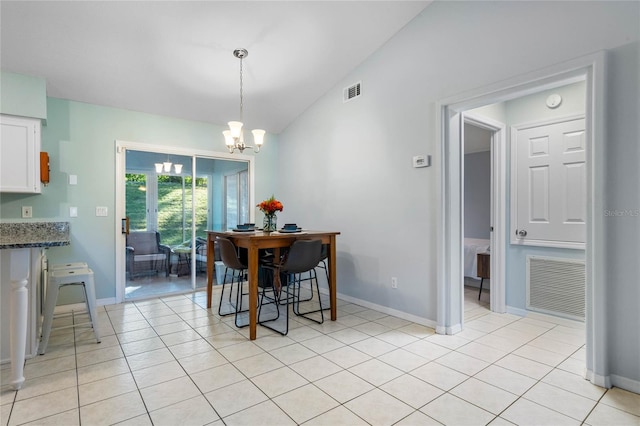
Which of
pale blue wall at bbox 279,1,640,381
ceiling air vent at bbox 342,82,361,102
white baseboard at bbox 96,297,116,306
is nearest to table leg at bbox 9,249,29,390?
white baseboard at bbox 96,297,116,306

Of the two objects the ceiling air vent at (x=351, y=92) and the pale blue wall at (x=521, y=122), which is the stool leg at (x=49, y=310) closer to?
the ceiling air vent at (x=351, y=92)

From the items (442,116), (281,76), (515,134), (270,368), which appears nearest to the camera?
(270,368)

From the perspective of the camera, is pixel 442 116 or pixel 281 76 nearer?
pixel 442 116

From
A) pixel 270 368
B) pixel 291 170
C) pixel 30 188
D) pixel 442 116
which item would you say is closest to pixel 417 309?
pixel 270 368

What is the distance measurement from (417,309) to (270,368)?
64.3 inches

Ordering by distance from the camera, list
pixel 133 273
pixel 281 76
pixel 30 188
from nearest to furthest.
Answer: pixel 30 188 < pixel 281 76 < pixel 133 273

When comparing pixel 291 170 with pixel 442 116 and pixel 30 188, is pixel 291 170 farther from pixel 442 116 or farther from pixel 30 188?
pixel 30 188

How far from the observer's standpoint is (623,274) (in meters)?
2.07

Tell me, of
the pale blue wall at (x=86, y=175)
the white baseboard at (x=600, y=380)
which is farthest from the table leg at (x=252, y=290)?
the white baseboard at (x=600, y=380)

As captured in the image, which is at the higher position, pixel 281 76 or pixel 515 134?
pixel 281 76

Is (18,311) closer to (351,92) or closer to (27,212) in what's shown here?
(27,212)

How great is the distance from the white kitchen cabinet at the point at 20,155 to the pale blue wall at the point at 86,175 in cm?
33

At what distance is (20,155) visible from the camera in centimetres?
317

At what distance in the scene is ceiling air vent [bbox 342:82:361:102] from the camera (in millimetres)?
3965
